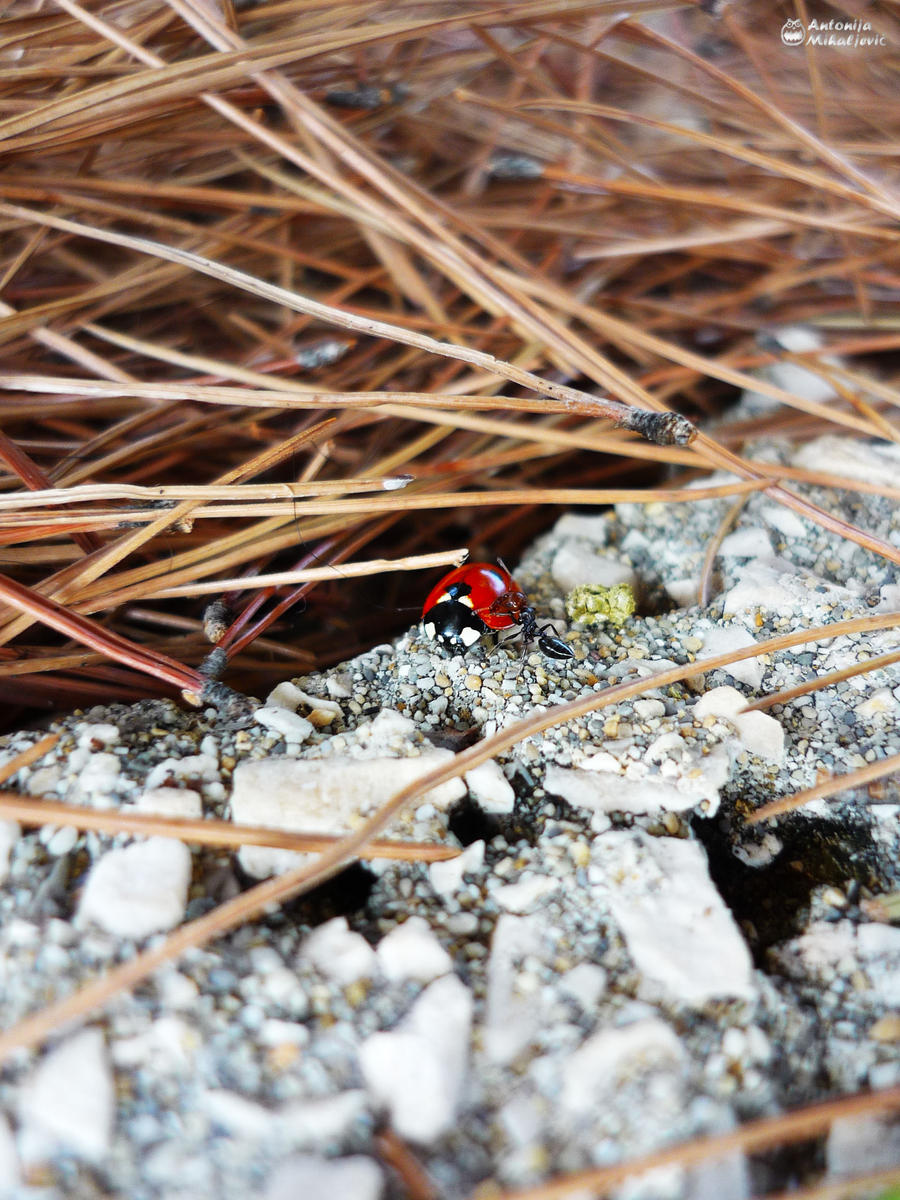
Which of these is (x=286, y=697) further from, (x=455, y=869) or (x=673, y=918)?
(x=673, y=918)

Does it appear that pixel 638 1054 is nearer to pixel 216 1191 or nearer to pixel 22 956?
pixel 216 1191

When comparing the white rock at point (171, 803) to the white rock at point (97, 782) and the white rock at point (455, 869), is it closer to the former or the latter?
the white rock at point (97, 782)

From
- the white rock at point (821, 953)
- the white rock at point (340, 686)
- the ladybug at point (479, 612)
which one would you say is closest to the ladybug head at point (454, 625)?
the ladybug at point (479, 612)

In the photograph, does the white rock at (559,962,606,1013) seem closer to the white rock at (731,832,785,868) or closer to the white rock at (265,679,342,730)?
the white rock at (731,832,785,868)

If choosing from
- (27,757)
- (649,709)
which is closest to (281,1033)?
(27,757)

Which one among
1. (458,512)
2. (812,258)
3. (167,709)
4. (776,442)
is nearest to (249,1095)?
(167,709)

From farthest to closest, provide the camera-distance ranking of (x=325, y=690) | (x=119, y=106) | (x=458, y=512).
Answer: (x=458, y=512) < (x=119, y=106) < (x=325, y=690)
